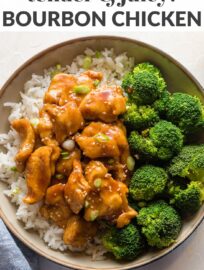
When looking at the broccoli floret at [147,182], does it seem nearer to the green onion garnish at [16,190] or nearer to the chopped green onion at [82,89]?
the chopped green onion at [82,89]

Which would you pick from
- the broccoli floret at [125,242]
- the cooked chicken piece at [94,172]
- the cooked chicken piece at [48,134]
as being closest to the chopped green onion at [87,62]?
the cooked chicken piece at [48,134]

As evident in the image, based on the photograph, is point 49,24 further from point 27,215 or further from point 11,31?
point 27,215

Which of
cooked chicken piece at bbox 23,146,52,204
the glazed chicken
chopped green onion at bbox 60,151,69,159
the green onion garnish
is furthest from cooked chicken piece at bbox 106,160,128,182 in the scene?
the green onion garnish

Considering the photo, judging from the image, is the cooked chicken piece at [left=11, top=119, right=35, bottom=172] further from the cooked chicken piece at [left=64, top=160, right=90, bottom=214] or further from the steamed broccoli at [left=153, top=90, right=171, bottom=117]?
the steamed broccoli at [left=153, top=90, right=171, bottom=117]

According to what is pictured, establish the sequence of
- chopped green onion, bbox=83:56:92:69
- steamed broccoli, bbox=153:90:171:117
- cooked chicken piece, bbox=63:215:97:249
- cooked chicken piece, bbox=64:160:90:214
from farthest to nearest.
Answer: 1. chopped green onion, bbox=83:56:92:69
2. steamed broccoli, bbox=153:90:171:117
3. cooked chicken piece, bbox=63:215:97:249
4. cooked chicken piece, bbox=64:160:90:214

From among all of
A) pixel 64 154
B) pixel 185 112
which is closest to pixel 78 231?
pixel 64 154

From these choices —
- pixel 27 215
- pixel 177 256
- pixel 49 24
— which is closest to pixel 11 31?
pixel 49 24
